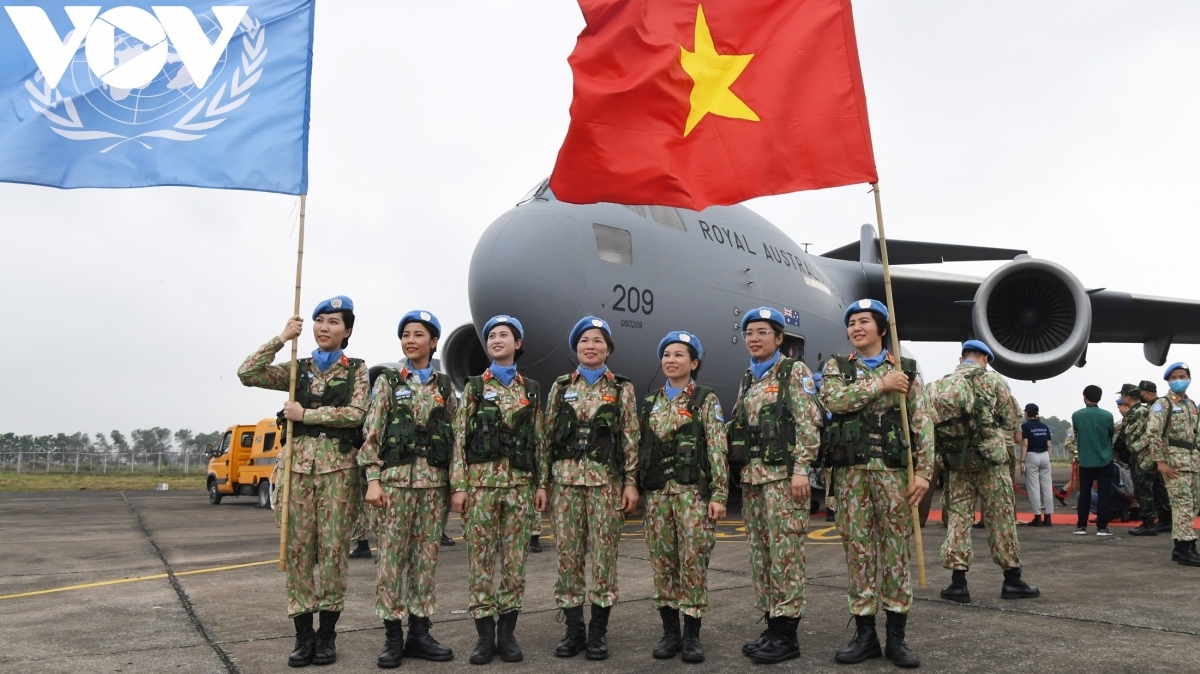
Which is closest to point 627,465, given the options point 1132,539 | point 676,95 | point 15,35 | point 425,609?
point 425,609

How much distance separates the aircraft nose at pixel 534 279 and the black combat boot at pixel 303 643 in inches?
166

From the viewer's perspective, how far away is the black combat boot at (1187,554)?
7074 millimetres

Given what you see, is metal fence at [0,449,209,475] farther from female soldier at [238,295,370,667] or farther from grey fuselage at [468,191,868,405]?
female soldier at [238,295,370,667]

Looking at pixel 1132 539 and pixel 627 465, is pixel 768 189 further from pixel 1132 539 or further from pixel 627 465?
pixel 1132 539

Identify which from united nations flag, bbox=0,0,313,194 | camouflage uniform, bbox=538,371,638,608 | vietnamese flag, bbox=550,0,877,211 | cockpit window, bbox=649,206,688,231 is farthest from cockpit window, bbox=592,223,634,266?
united nations flag, bbox=0,0,313,194

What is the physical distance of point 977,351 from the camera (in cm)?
688

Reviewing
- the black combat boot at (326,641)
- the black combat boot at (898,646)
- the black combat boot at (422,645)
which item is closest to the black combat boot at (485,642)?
the black combat boot at (422,645)

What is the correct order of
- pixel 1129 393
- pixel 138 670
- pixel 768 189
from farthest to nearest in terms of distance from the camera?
pixel 1129 393 → pixel 768 189 → pixel 138 670

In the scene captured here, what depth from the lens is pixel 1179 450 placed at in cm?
741

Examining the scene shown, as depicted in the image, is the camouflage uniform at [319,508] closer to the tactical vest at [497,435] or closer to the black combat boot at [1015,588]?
the tactical vest at [497,435]

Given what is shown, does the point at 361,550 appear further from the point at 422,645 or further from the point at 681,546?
the point at 681,546

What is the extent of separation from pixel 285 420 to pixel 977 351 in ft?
17.7

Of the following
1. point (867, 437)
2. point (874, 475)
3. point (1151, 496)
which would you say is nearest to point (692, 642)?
point (874, 475)

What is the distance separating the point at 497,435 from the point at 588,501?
0.64 m
